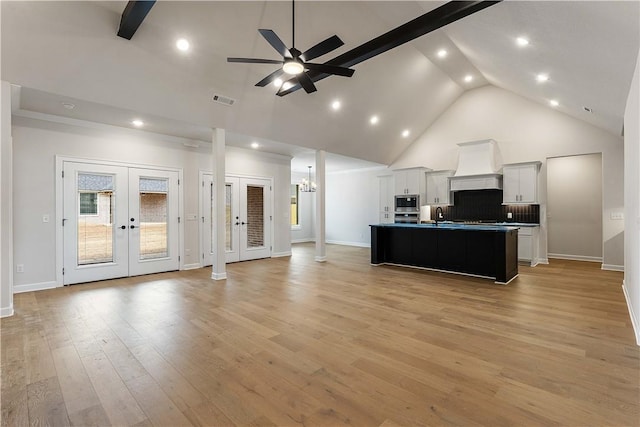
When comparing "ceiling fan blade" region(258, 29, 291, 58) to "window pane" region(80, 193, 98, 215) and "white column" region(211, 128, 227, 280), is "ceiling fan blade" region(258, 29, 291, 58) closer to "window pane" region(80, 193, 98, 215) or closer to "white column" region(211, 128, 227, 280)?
"white column" region(211, 128, 227, 280)

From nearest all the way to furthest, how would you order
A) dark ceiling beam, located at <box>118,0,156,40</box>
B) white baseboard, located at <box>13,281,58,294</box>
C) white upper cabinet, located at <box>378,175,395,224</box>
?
1. dark ceiling beam, located at <box>118,0,156,40</box>
2. white baseboard, located at <box>13,281,58,294</box>
3. white upper cabinet, located at <box>378,175,395,224</box>

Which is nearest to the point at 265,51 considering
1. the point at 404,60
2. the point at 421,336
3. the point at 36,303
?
the point at 404,60

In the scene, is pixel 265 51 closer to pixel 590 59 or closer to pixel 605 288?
pixel 590 59

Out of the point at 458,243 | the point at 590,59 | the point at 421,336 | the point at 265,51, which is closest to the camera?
the point at 421,336

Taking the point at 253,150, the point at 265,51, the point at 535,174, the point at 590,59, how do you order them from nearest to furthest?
1. the point at 590,59
2. the point at 265,51
3. the point at 535,174
4. the point at 253,150

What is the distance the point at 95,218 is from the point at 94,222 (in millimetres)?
76

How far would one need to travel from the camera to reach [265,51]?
4559 mm

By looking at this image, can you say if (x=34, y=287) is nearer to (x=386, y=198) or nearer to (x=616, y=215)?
(x=386, y=198)

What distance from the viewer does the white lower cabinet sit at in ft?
22.8

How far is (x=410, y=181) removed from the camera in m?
9.01

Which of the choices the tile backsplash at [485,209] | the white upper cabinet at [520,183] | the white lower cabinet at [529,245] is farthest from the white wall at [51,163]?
the white lower cabinet at [529,245]

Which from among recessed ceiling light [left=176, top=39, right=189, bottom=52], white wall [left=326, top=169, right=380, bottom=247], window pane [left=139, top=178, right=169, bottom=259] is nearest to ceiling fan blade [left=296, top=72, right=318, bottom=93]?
recessed ceiling light [left=176, top=39, right=189, bottom=52]

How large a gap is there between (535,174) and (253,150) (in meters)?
7.00

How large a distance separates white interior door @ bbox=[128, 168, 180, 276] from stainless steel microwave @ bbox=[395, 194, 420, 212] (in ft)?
20.7
